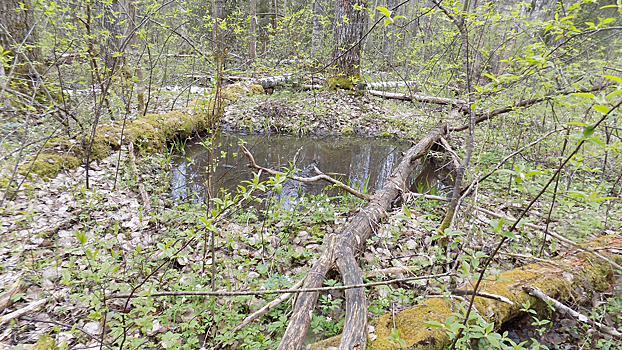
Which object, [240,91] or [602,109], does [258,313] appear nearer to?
[602,109]

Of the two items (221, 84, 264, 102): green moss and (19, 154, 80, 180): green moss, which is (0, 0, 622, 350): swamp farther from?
(221, 84, 264, 102): green moss

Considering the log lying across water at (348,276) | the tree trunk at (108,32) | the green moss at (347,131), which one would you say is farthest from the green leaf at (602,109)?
the green moss at (347,131)

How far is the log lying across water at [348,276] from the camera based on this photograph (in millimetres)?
1725

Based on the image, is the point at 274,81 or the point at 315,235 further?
the point at 274,81

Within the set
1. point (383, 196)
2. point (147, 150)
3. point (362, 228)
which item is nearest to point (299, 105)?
point (147, 150)

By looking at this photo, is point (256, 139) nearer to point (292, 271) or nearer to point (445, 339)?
point (292, 271)

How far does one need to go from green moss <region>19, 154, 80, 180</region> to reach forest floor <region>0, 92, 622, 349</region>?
0.35 ft

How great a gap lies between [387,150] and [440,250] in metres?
4.62

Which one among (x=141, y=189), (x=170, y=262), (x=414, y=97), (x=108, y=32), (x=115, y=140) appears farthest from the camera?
(x=414, y=97)

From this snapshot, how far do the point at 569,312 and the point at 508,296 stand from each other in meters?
0.38

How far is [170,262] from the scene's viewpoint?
8.69ft

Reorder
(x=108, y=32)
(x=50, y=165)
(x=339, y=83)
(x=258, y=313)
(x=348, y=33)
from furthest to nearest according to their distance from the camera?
(x=339, y=83) < (x=348, y=33) < (x=108, y=32) < (x=50, y=165) < (x=258, y=313)

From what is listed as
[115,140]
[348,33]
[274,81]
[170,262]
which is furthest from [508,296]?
[274,81]

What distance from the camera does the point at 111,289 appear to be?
2.22 metres
